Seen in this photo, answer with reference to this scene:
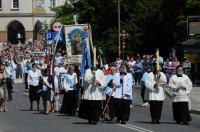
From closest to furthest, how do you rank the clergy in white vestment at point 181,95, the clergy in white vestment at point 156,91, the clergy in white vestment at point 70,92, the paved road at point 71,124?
the paved road at point 71,124 < the clergy in white vestment at point 181,95 < the clergy in white vestment at point 156,91 < the clergy in white vestment at point 70,92

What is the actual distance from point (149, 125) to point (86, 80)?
2285 millimetres

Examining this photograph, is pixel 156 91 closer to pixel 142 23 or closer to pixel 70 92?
pixel 70 92

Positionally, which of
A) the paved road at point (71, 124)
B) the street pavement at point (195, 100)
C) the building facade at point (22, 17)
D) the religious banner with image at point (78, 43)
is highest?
the building facade at point (22, 17)

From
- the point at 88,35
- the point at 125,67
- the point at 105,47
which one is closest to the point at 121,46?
the point at 105,47

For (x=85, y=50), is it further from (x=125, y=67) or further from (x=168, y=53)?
(x=168, y=53)

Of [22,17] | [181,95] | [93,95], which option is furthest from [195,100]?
[22,17]

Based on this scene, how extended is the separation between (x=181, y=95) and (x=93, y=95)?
263 cm

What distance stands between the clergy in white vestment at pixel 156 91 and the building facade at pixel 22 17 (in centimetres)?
10453

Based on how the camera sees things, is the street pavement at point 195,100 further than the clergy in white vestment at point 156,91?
Yes

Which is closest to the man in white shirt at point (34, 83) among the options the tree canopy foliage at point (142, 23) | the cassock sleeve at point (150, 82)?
the cassock sleeve at point (150, 82)

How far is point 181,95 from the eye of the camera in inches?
896

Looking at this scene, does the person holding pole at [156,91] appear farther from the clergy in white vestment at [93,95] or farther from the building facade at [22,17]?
the building facade at [22,17]

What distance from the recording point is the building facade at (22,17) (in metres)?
128

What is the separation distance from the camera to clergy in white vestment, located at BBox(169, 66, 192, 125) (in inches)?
888
